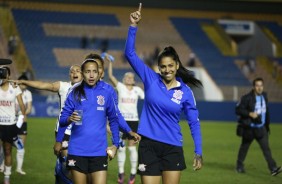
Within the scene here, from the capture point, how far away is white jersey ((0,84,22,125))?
40.0ft

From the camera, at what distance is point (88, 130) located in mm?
7520

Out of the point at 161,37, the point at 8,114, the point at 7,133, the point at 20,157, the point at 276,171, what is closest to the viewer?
the point at 7,133

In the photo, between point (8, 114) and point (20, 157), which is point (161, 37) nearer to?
point (20, 157)

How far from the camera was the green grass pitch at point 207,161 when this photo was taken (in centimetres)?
1376

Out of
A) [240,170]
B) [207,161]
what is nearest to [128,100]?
[240,170]

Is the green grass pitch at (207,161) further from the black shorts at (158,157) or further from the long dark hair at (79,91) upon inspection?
the long dark hair at (79,91)

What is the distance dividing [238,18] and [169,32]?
782 cm

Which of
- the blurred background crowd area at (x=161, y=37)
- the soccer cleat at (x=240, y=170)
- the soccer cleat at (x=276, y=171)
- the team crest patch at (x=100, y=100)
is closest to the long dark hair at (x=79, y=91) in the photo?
the team crest patch at (x=100, y=100)

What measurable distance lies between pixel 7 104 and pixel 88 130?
5180mm

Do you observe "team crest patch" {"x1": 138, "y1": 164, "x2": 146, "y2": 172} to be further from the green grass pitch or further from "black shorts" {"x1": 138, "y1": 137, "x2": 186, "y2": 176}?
the green grass pitch

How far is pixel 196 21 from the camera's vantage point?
167 ft

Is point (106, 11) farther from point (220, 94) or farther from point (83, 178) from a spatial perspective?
point (83, 178)

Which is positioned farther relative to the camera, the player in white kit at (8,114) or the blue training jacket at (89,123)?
the player in white kit at (8,114)

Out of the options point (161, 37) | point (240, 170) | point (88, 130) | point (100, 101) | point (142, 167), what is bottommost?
point (240, 170)
